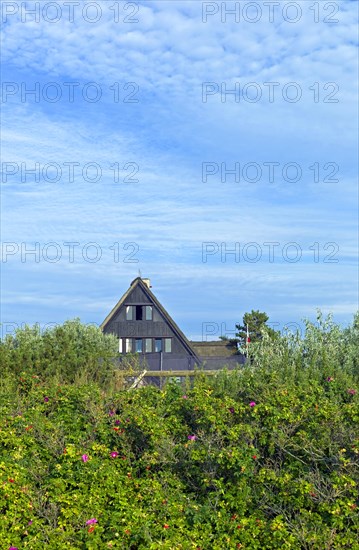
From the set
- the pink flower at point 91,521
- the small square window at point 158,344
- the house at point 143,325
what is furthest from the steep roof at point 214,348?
the pink flower at point 91,521

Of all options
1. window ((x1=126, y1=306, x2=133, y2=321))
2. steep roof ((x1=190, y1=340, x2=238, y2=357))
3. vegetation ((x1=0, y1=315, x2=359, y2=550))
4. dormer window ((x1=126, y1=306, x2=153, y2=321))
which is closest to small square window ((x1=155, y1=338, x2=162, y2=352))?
dormer window ((x1=126, y1=306, x2=153, y2=321))

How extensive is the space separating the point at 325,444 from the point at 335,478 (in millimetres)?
722

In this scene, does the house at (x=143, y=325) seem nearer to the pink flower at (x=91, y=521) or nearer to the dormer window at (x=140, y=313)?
the dormer window at (x=140, y=313)

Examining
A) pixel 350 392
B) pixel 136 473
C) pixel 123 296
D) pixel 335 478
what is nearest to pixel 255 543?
pixel 335 478

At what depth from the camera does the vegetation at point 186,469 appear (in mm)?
6836

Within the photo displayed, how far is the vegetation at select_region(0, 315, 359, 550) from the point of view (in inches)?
269

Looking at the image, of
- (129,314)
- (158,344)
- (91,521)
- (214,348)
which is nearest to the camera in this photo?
(91,521)

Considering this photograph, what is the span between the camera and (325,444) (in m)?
7.59

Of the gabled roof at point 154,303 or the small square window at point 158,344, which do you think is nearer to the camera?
the gabled roof at point 154,303

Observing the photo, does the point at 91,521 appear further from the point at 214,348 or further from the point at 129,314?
the point at 214,348

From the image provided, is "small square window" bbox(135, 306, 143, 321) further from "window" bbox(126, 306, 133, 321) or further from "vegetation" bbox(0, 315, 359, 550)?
"vegetation" bbox(0, 315, 359, 550)

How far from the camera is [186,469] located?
7.88 meters

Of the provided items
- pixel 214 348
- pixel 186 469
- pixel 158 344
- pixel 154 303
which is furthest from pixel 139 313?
pixel 186 469

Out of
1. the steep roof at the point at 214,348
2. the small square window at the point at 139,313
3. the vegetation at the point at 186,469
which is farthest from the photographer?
the steep roof at the point at 214,348
